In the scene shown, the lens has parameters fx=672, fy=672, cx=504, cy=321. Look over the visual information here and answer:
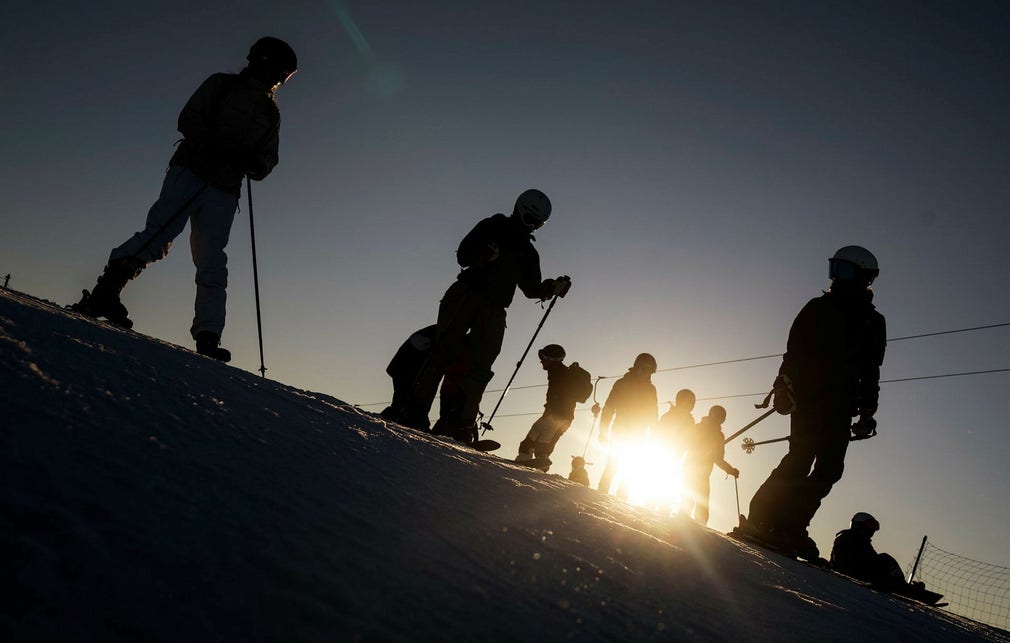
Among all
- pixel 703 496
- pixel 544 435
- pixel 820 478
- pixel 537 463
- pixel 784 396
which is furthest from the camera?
pixel 703 496

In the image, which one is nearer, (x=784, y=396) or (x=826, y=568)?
(x=826, y=568)

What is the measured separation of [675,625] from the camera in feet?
4.19

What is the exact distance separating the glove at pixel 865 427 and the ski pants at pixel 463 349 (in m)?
2.83

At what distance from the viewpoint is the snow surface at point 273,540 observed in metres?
0.78

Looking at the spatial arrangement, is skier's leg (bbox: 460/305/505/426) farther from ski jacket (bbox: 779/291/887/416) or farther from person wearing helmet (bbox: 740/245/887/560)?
ski jacket (bbox: 779/291/887/416)

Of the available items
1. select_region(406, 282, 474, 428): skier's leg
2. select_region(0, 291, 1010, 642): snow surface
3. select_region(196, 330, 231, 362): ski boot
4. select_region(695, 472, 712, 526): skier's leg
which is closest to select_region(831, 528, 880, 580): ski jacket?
select_region(695, 472, 712, 526): skier's leg

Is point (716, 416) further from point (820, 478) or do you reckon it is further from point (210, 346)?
point (210, 346)

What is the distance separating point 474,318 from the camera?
524 centimetres

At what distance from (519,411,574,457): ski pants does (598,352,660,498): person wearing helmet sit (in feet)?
2.42

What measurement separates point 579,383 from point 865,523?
3517mm

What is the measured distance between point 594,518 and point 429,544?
1.03m

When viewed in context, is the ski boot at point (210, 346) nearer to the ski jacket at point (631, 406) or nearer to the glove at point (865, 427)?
the glove at point (865, 427)

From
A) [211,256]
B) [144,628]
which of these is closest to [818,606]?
[144,628]

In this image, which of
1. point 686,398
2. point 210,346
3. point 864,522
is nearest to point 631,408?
point 686,398
